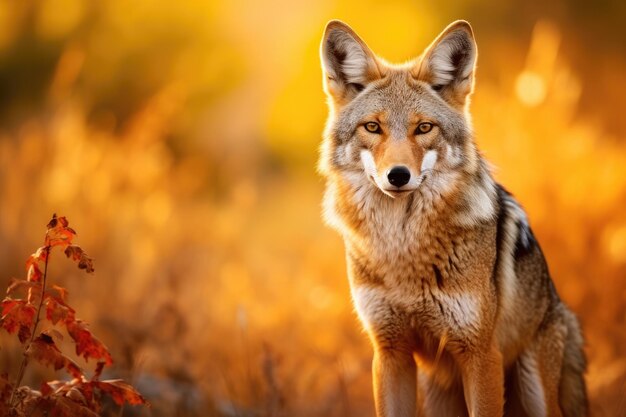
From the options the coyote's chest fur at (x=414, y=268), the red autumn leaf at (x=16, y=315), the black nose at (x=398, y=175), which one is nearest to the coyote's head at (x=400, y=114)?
the black nose at (x=398, y=175)

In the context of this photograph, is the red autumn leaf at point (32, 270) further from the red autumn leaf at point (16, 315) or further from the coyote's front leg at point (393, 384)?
the coyote's front leg at point (393, 384)

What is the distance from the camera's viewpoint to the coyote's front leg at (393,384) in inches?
174

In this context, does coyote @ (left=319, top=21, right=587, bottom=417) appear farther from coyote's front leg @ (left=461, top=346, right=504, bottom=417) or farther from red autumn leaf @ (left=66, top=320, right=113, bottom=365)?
red autumn leaf @ (left=66, top=320, right=113, bottom=365)

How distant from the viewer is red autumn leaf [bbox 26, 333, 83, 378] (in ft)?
10.6

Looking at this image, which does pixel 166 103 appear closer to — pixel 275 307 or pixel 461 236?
pixel 275 307

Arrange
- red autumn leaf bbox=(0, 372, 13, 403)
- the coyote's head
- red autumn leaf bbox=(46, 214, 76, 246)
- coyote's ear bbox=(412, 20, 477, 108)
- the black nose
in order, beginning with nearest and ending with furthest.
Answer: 1. red autumn leaf bbox=(0, 372, 13, 403)
2. red autumn leaf bbox=(46, 214, 76, 246)
3. the black nose
4. the coyote's head
5. coyote's ear bbox=(412, 20, 477, 108)

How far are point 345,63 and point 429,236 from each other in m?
1.10

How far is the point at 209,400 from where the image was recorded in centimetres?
512

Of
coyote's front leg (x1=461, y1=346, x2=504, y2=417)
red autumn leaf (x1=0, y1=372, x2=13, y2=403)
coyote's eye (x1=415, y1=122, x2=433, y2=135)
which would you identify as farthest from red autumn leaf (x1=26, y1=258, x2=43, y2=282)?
coyote's front leg (x1=461, y1=346, x2=504, y2=417)

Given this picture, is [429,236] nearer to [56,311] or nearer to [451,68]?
[451,68]

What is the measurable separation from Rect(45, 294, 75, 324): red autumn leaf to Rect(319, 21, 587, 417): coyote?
1619mm

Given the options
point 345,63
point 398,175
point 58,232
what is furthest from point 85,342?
point 345,63

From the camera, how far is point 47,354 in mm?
3236

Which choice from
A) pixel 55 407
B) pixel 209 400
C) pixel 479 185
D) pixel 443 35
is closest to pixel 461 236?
pixel 479 185
